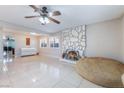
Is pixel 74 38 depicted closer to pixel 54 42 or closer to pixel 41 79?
pixel 54 42

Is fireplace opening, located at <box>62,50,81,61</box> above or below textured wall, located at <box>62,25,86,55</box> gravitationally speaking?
below

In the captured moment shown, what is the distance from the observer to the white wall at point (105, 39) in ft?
12.4

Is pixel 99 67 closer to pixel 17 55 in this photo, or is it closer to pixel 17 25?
pixel 17 25

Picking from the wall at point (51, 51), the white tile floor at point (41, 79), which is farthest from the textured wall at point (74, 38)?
the white tile floor at point (41, 79)

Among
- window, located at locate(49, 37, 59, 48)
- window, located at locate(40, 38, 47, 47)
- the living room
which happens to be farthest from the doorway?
window, located at locate(49, 37, 59, 48)

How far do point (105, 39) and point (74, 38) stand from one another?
1.98m

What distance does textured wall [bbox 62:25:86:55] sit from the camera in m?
5.12

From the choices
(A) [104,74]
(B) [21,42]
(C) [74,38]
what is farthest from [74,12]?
(B) [21,42]

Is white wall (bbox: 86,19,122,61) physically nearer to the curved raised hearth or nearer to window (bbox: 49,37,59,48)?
the curved raised hearth

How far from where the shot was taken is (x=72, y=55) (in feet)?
18.3

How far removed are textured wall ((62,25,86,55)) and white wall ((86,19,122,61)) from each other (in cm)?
36

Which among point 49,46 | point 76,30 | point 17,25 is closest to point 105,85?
point 76,30

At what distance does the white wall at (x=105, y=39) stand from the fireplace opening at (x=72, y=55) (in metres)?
0.69

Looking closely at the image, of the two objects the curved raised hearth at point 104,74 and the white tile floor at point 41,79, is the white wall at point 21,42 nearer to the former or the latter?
the white tile floor at point 41,79
